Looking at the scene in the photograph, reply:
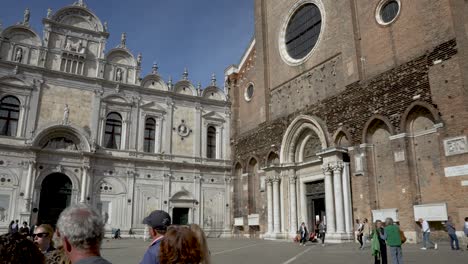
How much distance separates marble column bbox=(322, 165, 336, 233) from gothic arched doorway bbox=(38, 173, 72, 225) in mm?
14848

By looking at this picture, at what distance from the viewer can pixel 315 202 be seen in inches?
785

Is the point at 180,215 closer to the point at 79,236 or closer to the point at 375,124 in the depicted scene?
the point at 375,124

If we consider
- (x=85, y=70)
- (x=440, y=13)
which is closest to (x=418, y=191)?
(x=440, y=13)

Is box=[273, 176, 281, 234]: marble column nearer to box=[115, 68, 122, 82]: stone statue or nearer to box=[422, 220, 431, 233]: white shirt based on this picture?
box=[422, 220, 431, 233]: white shirt

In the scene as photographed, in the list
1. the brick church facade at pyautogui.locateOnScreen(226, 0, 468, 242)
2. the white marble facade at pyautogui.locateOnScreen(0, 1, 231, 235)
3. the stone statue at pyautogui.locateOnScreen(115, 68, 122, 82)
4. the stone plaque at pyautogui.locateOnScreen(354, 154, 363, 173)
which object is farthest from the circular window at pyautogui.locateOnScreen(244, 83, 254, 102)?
the stone plaque at pyautogui.locateOnScreen(354, 154, 363, 173)

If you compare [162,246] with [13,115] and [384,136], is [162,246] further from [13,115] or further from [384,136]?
[13,115]

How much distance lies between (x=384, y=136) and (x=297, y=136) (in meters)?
5.66

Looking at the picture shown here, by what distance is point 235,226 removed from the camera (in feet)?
84.2

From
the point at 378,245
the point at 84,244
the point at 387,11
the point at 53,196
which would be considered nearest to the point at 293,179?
the point at 387,11

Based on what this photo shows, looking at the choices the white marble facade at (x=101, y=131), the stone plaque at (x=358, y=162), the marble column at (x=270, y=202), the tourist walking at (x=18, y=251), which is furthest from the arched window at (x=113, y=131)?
the tourist walking at (x=18, y=251)

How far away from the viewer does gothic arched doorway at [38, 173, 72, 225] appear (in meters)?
21.5

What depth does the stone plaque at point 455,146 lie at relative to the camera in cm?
1251

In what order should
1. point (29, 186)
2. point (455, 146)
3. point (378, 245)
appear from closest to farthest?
point (378, 245)
point (455, 146)
point (29, 186)

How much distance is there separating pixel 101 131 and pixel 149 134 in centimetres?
320
